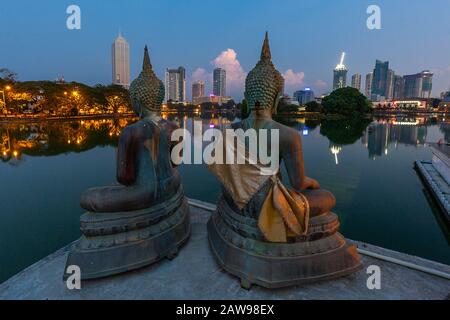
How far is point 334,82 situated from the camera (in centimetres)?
17250

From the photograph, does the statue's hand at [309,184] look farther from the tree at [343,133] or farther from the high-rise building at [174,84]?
the high-rise building at [174,84]

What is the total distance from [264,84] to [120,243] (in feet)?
9.02

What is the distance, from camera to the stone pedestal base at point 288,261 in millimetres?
3027

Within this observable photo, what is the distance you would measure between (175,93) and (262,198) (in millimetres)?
164850

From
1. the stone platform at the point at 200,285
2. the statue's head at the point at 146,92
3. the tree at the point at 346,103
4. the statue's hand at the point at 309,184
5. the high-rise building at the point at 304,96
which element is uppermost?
the high-rise building at the point at 304,96

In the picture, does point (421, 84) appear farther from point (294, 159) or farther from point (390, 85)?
point (294, 159)

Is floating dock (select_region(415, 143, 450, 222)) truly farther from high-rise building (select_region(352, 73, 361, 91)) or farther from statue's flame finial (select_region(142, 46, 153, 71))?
high-rise building (select_region(352, 73, 361, 91))

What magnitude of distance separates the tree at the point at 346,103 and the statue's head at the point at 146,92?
57.6 m

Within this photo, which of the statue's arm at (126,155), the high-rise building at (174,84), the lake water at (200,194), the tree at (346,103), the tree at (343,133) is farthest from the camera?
the high-rise building at (174,84)

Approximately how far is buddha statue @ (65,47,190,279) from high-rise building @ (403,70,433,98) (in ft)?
699

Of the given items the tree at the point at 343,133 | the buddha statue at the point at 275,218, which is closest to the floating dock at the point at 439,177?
the buddha statue at the point at 275,218

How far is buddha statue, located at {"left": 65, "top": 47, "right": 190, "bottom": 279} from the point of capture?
3277 millimetres
